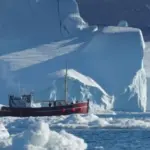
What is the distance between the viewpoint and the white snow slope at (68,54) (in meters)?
43.7

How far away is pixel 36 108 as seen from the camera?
125 ft

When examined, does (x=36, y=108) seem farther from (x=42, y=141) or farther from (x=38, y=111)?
(x=42, y=141)

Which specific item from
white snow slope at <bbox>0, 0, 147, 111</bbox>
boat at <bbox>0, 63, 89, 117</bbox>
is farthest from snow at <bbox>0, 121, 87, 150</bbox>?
white snow slope at <bbox>0, 0, 147, 111</bbox>

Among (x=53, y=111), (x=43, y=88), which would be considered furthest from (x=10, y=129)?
(x=43, y=88)

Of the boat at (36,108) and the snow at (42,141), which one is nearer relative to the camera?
the snow at (42,141)

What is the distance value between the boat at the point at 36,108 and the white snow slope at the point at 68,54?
106 inches

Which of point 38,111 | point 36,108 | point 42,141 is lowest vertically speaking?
point 42,141

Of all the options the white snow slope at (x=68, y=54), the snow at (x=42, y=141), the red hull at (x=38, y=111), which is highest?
the white snow slope at (x=68, y=54)

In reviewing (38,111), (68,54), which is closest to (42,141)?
(38,111)

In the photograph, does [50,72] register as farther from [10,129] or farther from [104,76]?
[10,129]

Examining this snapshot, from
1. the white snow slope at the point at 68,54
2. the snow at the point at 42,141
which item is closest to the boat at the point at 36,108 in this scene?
the white snow slope at the point at 68,54

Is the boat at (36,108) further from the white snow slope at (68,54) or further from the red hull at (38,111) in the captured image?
the white snow slope at (68,54)

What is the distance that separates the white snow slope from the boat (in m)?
2.69

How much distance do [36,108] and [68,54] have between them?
850 cm
